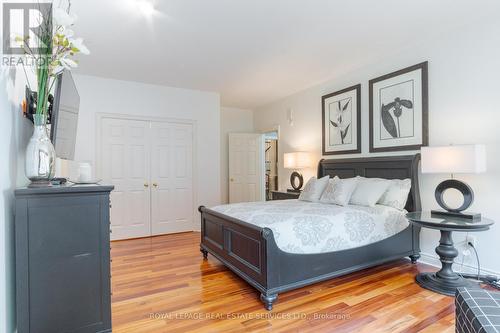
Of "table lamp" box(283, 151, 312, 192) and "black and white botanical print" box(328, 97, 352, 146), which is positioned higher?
"black and white botanical print" box(328, 97, 352, 146)

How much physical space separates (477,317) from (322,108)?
12.3 ft

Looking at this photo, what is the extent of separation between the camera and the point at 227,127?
628cm

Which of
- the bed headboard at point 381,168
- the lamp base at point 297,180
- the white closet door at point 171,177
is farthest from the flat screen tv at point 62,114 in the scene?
the lamp base at point 297,180

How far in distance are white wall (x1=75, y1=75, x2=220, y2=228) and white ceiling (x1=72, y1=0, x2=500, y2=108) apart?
0.98 feet

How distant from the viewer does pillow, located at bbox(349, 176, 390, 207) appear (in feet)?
10.2

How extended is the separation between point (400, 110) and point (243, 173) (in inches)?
137

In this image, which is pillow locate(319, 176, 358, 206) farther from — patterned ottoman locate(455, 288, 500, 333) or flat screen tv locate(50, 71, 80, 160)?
flat screen tv locate(50, 71, 80, 160)

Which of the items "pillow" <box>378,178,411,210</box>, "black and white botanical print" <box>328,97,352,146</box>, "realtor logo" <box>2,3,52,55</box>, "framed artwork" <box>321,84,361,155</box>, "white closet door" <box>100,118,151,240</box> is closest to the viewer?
"realtor logo" <box>2,3,52,55</box>

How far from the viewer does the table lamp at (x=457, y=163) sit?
2.36 m

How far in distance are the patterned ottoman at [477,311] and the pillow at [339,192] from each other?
1814mm

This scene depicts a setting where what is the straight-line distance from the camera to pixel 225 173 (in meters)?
6.14

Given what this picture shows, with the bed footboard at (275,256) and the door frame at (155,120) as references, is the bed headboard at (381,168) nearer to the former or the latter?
the bed footboard at (275,256)

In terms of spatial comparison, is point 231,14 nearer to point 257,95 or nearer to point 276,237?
point 276,237

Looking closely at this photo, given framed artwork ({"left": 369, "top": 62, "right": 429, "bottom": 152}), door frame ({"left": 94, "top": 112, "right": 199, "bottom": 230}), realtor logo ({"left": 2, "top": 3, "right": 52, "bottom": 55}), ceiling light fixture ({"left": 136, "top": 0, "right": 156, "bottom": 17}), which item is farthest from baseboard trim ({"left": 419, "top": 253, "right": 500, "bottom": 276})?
realtor logo ({"left": 2, "top": 3, "right": 52, "bottom": 55})
